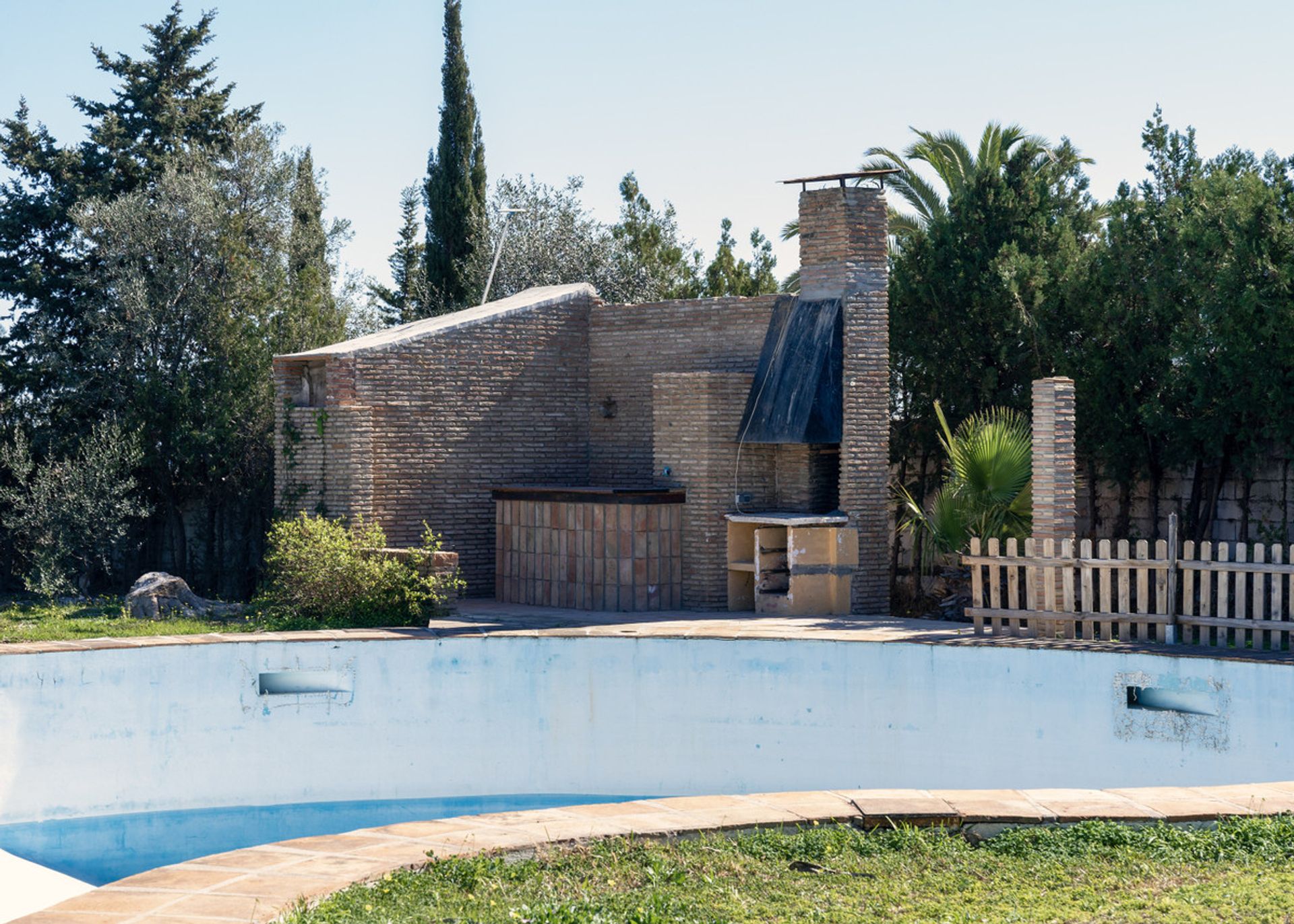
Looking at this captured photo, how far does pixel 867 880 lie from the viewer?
255 inches

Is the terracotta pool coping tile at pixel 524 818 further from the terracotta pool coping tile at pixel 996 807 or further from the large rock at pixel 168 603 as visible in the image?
the large rock at pixel 168 603

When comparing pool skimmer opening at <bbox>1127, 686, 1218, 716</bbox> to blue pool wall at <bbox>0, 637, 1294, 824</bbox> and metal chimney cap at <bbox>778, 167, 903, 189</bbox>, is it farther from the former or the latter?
metal chimney cap at <bbox>778, 167, 903, 189</bbox>

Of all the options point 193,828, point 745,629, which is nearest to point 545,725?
point 745,629

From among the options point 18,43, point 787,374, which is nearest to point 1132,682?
point 787,374

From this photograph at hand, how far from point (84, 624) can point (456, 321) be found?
20.6 ft

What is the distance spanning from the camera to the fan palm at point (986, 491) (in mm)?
15688

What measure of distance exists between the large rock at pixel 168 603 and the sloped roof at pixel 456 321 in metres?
3.25

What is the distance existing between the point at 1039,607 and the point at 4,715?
10.2m

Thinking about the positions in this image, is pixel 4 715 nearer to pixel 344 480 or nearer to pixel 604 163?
pixel 344 480

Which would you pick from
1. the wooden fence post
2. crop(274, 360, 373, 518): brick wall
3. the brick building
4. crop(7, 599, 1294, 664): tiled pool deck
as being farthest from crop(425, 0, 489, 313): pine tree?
the wooden fence post

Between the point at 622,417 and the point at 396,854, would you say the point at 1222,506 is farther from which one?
the point at 396,854

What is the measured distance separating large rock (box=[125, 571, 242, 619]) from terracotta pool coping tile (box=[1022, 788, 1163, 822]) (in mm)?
11425

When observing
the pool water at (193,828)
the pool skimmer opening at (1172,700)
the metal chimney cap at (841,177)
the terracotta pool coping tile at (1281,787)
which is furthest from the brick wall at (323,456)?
the terracotta pool coping tile at (1281,787)

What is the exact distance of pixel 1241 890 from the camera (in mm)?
6164
